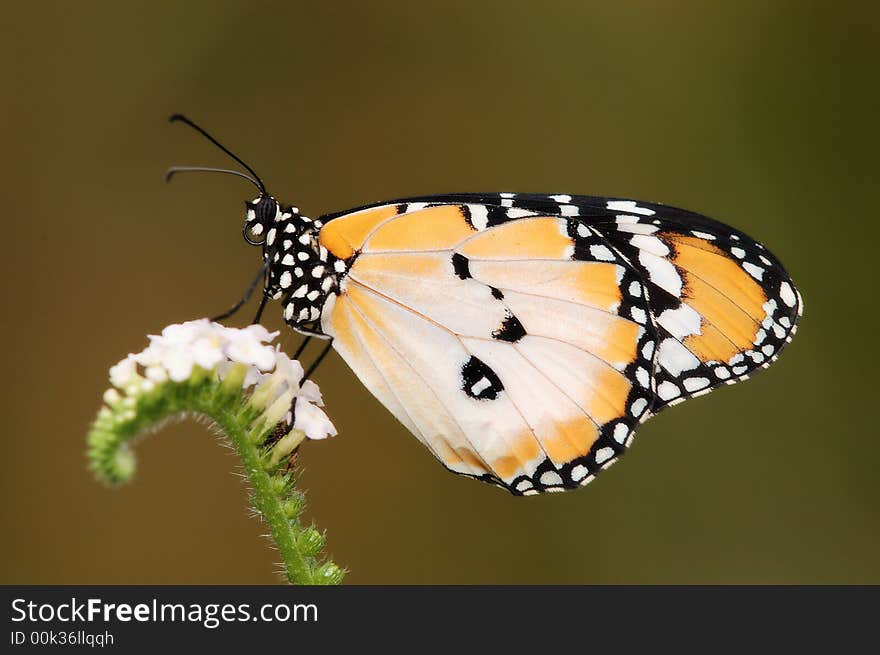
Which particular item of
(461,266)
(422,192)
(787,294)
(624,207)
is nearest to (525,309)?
(461,266)

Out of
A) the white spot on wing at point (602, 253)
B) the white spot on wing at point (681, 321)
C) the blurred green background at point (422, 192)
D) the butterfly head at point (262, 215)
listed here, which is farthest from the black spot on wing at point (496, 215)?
the blurred green background at point (422, 192)

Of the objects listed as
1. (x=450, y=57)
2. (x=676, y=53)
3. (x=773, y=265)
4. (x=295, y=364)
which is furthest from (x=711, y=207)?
(x=295, y=364)

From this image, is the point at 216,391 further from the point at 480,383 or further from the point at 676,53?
the point at 676,53

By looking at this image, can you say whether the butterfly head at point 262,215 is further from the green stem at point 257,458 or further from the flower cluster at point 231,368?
the green stem at point 257,458

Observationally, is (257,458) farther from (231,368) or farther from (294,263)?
(294,263)

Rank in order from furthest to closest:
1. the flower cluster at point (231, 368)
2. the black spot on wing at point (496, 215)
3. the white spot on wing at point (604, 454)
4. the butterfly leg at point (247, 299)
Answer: the black spot on wing at point (496, 215), the white spot on wing at point (604, 454), the butterfly leg at point (247, 299), the flower cluster at point (231, 368)

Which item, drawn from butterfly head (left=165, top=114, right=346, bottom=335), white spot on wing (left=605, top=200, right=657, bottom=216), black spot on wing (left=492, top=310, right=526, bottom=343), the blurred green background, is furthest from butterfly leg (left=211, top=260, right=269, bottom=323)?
the blurred green background
